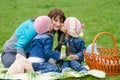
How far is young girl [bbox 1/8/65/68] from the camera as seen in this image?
597 centimetres

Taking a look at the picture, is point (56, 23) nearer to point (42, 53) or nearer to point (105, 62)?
point (42, 53)

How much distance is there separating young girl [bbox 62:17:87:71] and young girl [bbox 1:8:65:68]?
0.15m

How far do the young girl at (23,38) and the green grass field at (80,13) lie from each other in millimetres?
1729

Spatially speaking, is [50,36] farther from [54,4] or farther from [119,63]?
[54,4]

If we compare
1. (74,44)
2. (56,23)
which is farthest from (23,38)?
(74,44)

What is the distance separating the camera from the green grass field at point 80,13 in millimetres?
9212

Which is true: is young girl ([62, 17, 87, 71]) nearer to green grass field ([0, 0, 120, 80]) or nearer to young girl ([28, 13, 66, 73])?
young girl ([28, 13, 66, 73])

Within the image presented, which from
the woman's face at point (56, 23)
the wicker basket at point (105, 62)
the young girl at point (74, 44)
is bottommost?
the wicker basket at point (105, 62)

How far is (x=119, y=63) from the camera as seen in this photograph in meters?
5.70

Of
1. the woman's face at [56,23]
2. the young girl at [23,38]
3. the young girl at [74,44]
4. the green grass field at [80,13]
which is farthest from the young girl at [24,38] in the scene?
the green grass field at [80,13]

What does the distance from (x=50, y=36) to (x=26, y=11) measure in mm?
7173

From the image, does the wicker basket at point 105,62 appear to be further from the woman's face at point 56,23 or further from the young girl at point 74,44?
the woman's face at point 56,23

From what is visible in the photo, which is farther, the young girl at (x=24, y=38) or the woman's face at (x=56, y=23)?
the woman's face at (x=56, y=23)

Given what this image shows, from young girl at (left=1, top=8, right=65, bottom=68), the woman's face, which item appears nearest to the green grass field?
young girl at (left=1, top=8, right=65, bottom=68)
